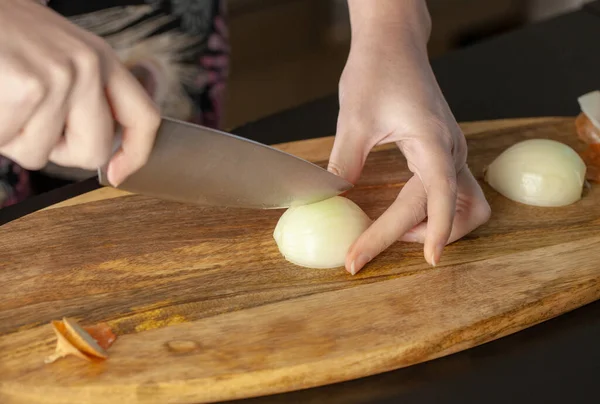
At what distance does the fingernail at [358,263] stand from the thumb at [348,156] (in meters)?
0.16

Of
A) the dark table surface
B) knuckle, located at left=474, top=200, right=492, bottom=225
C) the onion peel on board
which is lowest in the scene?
the dark table surface

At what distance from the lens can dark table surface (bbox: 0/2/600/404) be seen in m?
1.00

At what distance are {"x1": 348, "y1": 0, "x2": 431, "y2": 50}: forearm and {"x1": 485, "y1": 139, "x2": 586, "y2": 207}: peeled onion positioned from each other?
263 mm

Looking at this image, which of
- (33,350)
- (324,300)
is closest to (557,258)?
(324,300)

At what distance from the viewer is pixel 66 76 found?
2.64 feet

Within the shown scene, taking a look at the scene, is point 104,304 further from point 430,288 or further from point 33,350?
point 430,288

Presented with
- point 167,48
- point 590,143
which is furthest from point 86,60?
point 590,143

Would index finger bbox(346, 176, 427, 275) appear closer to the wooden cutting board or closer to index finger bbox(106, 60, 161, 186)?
the wooden cutting board

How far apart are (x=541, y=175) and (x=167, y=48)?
800 mm

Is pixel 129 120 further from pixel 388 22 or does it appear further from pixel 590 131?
pixel 590 131

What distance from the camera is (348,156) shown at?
1.26 metres

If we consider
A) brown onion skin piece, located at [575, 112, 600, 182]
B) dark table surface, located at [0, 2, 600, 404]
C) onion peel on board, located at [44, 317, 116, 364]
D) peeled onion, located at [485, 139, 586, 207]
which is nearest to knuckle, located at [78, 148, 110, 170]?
onion peel on board, located at [44, 317, 116, 364]

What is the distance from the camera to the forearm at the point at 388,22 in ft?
4.42

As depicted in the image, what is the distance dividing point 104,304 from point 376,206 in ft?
1.61
